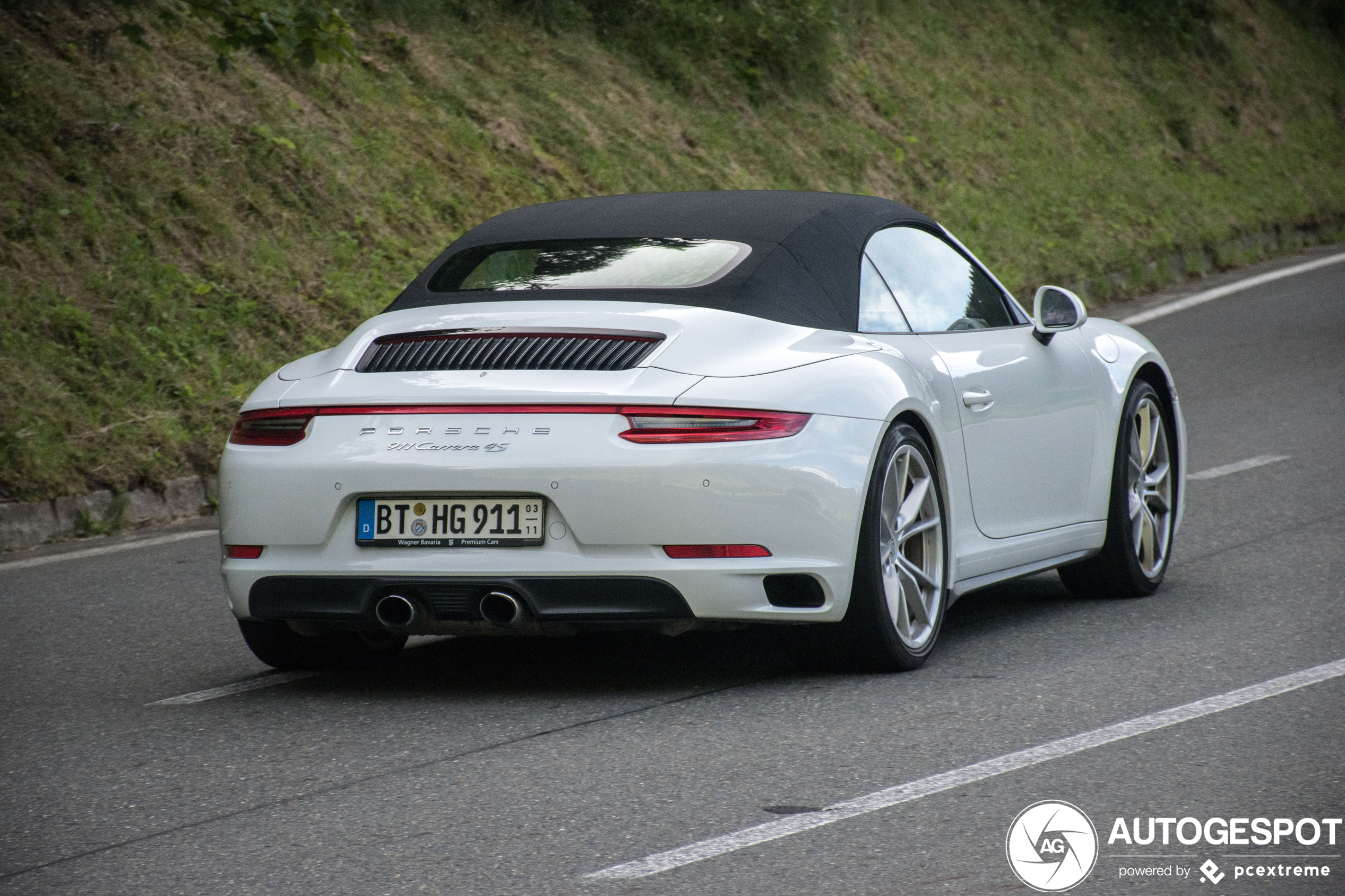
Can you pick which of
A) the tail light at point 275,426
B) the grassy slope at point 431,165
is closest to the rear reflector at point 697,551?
the tail light at point 275,426

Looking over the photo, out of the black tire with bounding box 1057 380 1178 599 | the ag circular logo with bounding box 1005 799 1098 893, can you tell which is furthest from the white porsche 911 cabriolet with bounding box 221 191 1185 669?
the ag circular logo with bounding box 1005 799 1098 893

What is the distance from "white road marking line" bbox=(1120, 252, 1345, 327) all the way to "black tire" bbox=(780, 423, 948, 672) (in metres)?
11.3

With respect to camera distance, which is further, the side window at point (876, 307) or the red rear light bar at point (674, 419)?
the side window at point (876, 307)

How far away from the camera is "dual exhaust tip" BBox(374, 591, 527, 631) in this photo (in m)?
4.61

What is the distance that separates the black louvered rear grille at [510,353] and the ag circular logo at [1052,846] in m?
1.69

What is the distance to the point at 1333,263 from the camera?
68.0 feet

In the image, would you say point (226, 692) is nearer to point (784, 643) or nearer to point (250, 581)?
point (250, 581)

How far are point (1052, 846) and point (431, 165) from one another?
40.3ft

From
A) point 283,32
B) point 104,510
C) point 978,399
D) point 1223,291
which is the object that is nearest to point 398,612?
point 978,399

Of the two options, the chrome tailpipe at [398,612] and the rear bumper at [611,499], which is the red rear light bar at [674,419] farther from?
the chrome tailpipe at [398,612]

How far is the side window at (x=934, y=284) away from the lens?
18.2 feet

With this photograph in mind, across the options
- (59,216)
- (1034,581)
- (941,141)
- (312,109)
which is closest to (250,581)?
(1034,581)

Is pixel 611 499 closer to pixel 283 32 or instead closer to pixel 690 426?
pixel 690 426

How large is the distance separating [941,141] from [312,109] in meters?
9.58
